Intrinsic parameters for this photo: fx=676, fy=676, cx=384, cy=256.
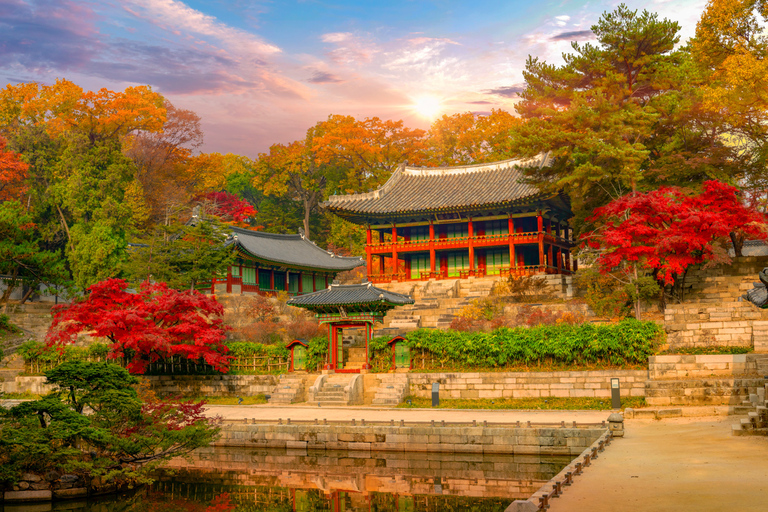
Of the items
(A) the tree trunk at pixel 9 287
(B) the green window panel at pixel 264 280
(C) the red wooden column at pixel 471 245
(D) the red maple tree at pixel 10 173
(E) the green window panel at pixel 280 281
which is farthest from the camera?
(E) the green window panel at pixel 280 281

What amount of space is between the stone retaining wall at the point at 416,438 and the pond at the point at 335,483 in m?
0.22

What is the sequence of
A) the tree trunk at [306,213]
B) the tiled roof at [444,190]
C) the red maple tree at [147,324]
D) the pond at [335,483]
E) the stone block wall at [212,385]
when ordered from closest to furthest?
1. the pond at [335,483]
2. the red maple tree at [147,324]
3. the stone block wall at [212,385]
4. the tiled roof at [444,190]
5. the tree trunk at [306,213]

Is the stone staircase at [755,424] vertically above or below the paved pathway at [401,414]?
above

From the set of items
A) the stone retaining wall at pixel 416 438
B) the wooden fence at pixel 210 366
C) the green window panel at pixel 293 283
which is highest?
the green window panel at pixel 293 283

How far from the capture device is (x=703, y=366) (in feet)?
71.8

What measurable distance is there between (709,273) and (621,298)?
15.9ft

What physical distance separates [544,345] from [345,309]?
8341mm

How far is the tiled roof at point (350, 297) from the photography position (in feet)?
90.0

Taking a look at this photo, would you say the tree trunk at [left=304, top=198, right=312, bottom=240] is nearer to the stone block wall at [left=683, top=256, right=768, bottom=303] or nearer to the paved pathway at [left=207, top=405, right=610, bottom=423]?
the stone block wall at [left=683, top=256, right=768, bottom=303]

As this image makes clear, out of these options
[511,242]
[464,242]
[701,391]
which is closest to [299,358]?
[701,391]

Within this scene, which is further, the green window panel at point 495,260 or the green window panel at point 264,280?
the green window panel at point 495,260

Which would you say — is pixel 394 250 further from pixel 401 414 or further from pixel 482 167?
pixel 401 414

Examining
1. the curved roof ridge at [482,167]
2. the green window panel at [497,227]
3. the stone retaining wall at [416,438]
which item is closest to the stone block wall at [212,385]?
the stone retaining wall at [416,438]

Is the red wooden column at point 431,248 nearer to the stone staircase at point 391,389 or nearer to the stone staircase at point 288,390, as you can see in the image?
the stone staircase at point 288,390
